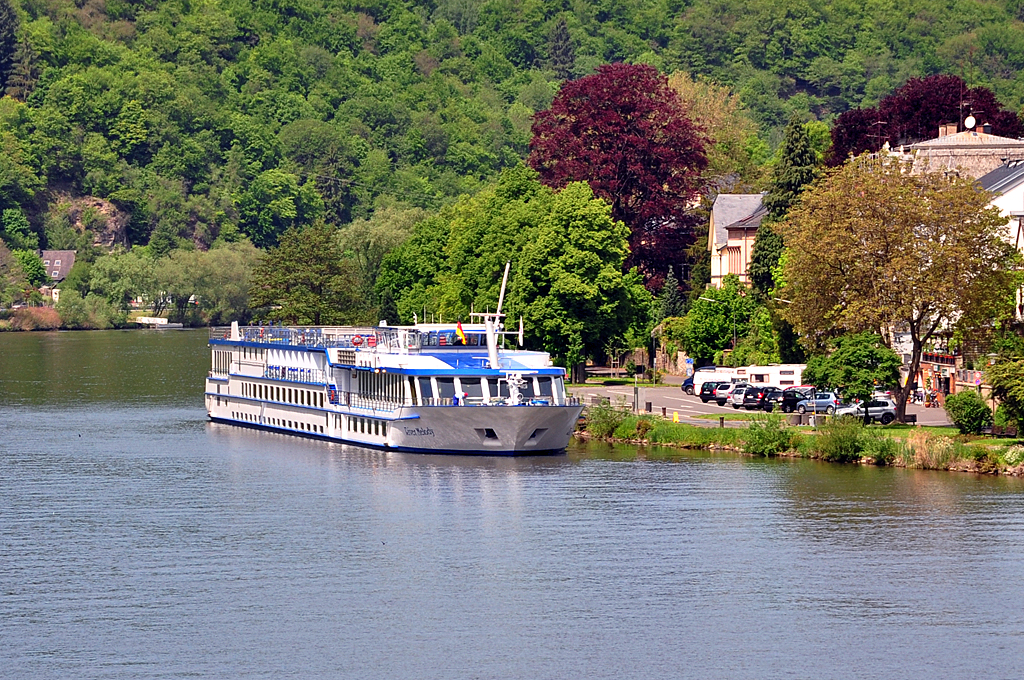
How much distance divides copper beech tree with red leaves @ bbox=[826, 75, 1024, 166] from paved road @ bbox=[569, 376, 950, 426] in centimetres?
3925

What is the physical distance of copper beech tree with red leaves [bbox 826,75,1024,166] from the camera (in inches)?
6265

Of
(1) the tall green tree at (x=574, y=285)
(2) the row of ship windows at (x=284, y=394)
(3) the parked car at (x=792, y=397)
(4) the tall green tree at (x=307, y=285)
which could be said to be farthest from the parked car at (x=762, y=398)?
(4) the tall green tree at (x=307, y=285)

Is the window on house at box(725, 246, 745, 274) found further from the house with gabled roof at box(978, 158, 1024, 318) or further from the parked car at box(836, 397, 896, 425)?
the parked car at box(836, 397, 896, 425)

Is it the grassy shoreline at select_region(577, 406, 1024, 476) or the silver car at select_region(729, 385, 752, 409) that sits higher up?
the silver car at select_region(729, 385, 752, 409)

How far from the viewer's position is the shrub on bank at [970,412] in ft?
278

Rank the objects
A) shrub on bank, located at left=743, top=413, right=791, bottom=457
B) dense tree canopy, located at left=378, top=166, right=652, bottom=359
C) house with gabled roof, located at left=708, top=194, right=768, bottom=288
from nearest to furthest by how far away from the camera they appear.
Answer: shrub on bank, located at left=743, top=413, right=791, bottom=457 → dense tree canopy, located at left=378, top=166, right=652, bottom=359 → house with gabled roof, located at left=708, top=194, right=768, bottom=288

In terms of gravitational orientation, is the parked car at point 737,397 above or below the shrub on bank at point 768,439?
above

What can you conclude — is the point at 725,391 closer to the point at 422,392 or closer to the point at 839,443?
the point at 422,392

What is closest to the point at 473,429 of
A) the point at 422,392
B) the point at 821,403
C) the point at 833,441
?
the point at 422,392

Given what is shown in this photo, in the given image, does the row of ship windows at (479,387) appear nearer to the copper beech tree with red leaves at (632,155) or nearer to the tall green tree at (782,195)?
the tall green tree at (782,195)

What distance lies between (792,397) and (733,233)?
48.6 m

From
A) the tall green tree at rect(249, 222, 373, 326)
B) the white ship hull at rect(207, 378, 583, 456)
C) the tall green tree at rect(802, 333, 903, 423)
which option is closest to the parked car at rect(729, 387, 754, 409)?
the tall green tree at rect(802, 333, 903, 423)

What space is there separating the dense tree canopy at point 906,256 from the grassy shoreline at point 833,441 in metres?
6.02

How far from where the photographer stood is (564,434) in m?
90.0
